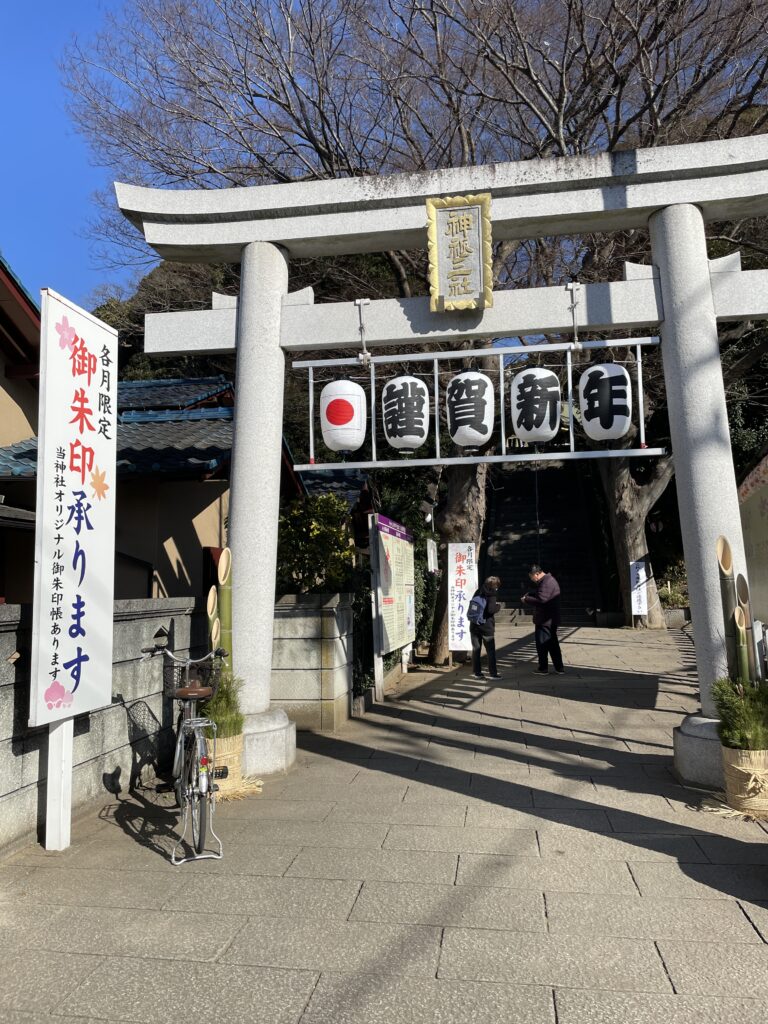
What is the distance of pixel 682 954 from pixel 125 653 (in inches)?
183

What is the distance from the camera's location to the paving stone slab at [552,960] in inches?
129

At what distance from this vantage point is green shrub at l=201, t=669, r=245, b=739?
246 inches

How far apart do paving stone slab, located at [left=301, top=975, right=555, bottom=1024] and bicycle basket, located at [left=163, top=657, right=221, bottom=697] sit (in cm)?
271

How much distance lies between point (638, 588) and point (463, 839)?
Answer: 16984 mm

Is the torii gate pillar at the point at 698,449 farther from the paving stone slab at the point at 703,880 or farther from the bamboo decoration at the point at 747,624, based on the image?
the paving stone slab at the point at 703,880

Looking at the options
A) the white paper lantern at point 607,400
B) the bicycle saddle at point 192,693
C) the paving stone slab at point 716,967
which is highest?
the white paper lantern at point 607,400

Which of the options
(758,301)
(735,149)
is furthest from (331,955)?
(735,149)

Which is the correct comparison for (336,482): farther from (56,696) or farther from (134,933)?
(134,933)

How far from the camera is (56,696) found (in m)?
4.87

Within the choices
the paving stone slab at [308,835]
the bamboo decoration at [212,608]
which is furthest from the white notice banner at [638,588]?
the paving stone slab at [308,835]

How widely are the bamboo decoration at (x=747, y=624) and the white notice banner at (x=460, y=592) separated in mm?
7417

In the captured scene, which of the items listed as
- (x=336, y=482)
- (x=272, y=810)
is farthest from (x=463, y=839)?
(x=336, y=482)

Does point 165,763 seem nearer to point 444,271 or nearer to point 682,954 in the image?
point 682,954

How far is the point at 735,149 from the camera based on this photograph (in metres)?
6.64
